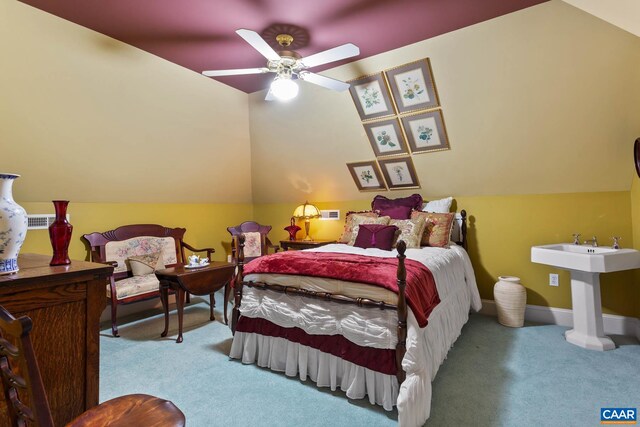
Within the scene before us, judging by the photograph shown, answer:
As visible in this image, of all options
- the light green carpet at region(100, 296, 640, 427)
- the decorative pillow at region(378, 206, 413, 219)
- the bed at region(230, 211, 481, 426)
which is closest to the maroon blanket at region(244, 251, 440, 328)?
the bed at region(230, 211, 481, 426)

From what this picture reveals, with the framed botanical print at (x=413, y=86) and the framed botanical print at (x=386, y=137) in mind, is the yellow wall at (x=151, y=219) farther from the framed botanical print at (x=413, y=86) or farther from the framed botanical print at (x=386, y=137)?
the framed botanical print at (x=413, y=86)

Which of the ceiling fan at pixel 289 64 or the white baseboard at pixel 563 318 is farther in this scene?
the white baseboard at pixel 563 318

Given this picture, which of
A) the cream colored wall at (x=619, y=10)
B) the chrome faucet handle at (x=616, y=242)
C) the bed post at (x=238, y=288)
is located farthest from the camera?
the chrome faucet handle at (x=616, y=242)

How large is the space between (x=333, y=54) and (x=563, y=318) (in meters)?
3.26

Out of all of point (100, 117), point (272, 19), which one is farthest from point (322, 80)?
point (100, 117)

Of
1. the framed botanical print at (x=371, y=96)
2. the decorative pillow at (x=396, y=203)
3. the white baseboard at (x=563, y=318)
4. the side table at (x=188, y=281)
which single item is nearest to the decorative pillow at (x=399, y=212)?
the decorative pillow at (x=396, y=203)

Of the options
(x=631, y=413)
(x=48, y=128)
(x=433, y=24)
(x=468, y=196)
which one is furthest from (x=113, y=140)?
(x=631, y=413)

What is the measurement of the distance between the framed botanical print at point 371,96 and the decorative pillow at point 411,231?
1155 mm

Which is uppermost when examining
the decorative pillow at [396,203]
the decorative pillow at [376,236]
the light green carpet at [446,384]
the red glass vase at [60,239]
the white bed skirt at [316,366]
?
the decorative pillow at [396,203]

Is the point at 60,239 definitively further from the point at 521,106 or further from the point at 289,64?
the point at 521,106

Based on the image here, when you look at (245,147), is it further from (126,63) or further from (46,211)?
(46,211)

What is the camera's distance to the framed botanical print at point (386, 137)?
3490mm

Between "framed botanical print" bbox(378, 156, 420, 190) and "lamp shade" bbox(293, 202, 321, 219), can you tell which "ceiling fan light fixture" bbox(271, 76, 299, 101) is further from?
"lamp shade" bbox(293, 202, 321, 219)

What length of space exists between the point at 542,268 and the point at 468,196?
1.03 metres
